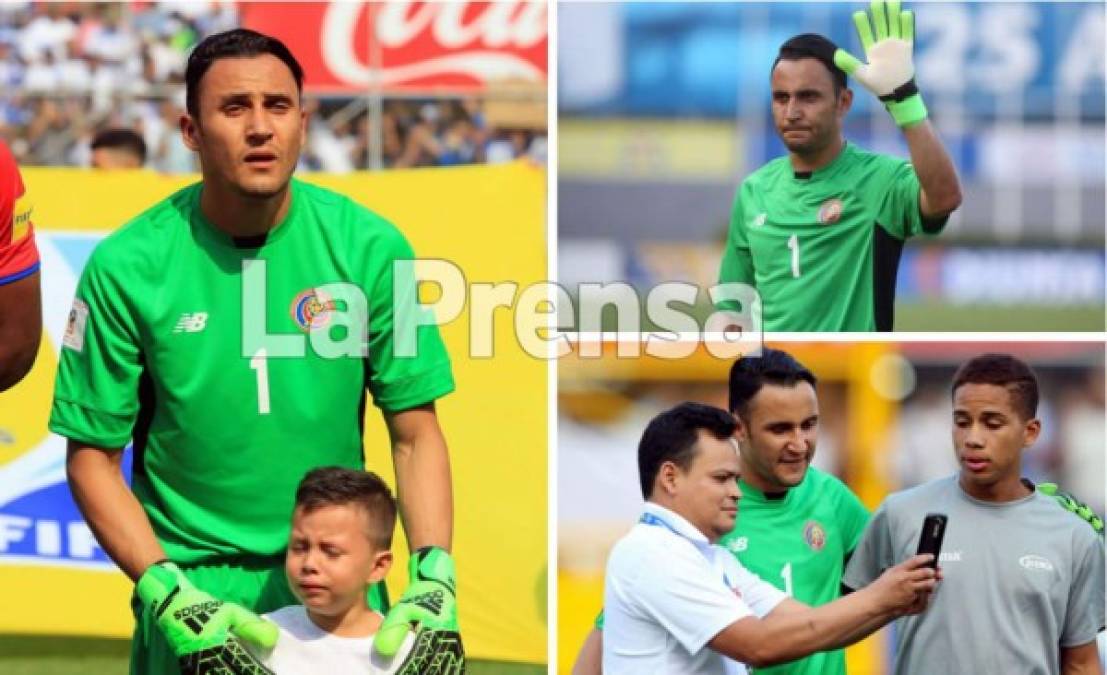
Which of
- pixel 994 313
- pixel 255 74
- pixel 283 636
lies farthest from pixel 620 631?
pixel 994 313

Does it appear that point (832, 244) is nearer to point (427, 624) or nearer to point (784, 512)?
point (784, 512)

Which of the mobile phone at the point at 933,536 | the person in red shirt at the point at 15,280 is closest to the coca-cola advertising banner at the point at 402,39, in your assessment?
the person in red shirt at the point at 15,280

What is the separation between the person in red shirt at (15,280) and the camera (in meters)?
3.56

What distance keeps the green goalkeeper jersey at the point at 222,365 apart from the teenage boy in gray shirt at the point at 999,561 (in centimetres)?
143

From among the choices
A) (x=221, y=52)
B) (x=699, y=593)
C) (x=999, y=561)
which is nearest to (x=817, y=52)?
(x=999, y=561)

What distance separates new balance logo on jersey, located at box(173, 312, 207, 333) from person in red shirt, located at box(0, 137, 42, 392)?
406 millimetres

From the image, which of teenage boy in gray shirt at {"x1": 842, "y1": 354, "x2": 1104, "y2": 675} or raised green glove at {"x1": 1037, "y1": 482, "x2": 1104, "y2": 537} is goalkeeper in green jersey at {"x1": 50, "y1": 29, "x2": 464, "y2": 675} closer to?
teenage boy in gray shirt at {"x1": 842, "y1": 354, "x2": 1104, "y2": 675}

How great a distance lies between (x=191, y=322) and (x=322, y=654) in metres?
0.69

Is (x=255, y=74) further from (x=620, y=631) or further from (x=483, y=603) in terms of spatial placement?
(x=483, y=603)

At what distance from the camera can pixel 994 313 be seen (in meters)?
5.99

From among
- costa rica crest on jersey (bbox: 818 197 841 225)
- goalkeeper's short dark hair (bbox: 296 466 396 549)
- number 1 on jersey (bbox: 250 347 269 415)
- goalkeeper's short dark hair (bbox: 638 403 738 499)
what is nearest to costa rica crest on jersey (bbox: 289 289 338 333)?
number 1 on jersey (bbox: 250 347 269 415)

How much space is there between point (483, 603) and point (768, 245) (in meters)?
1.41

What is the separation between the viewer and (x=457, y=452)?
5441 millimetres

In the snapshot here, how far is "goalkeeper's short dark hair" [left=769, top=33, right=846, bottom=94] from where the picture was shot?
5.33 meters
